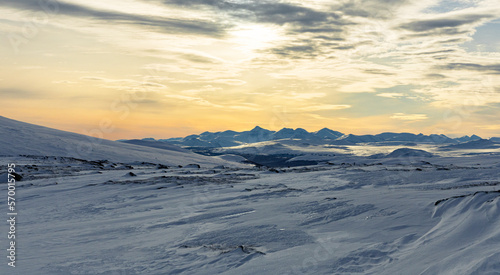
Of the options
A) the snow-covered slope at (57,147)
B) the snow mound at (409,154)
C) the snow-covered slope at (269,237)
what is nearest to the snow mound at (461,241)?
the snow-covered slope at (269,237)

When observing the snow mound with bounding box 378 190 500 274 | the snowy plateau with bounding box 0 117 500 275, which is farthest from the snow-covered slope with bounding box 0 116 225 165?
the snow mound with bounding box 378 190 500 274

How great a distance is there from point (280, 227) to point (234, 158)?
77.2 m

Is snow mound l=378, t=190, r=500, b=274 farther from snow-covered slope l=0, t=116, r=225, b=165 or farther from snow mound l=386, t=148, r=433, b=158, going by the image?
snow mound l=386, t=148, r=433, b=158

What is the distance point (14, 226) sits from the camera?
9.77 meters

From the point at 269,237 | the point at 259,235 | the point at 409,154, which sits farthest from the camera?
the point at 409,154

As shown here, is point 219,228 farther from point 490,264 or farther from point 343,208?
point 490,264

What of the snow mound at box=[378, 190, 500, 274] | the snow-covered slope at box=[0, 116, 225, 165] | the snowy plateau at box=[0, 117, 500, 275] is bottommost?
the snowy plateau at box=[0, 117, 500, 275]

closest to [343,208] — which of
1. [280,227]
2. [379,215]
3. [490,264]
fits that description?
[379,215]

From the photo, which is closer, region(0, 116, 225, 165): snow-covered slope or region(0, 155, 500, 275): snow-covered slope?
region(0, 155, 500, 275): snow-covered slope

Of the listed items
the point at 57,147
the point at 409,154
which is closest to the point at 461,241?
the point at 57,147

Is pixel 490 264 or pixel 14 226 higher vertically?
pixel 490 264

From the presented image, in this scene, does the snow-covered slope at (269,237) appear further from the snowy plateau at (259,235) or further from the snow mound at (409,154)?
the snow mound at (409,154)

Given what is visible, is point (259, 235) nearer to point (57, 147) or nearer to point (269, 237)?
point (269, 237)

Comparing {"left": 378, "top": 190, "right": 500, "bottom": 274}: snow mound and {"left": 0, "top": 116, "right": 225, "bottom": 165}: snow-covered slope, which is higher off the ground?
{"left": 0, "top": 116, "right": 225, "bottom": 165}: snow-covered slope
